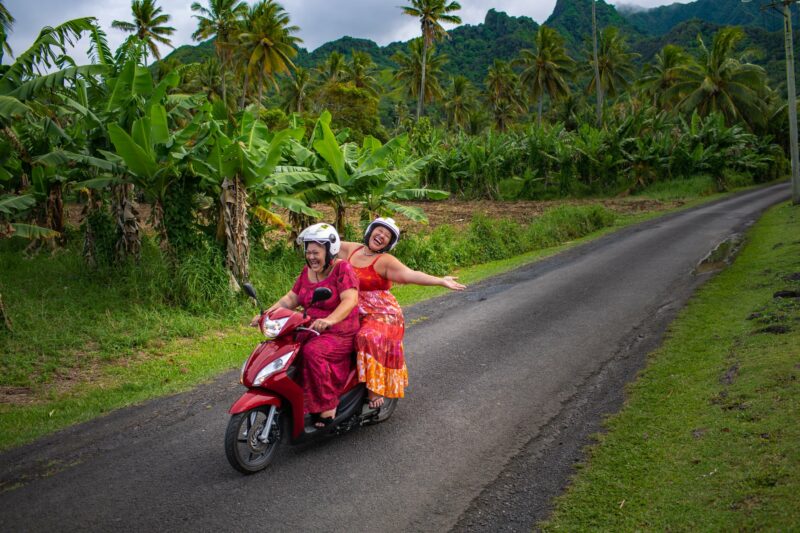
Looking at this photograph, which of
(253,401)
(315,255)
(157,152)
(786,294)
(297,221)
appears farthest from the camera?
(297,221)

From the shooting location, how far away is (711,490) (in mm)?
4004

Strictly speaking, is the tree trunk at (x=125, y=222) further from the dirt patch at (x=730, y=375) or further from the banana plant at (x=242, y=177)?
the dirt patch at (x=730, y=375)

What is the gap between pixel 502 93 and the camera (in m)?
66.2

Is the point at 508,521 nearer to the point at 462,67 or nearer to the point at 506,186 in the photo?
the point at 506,186

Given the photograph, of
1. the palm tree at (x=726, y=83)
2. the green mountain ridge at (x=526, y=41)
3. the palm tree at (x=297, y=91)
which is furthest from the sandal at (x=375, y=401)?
the green mountain ridge at (x=526, y=41)

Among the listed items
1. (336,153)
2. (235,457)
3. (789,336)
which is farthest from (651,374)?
(336,153)

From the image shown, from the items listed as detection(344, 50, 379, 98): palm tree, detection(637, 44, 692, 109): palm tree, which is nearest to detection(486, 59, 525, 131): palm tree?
detection(344, 50, 379, 98): palm tree

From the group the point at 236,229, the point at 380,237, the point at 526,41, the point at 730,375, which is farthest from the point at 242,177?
the point at 526,41

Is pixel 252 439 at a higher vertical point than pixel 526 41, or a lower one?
lower

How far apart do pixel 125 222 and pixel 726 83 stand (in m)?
42.7

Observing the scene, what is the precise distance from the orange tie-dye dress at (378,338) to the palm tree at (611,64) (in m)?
53.5

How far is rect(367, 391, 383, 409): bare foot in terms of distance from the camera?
521cm

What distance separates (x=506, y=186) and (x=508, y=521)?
107 feet

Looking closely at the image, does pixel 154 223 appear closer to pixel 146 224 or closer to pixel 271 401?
pixel 146 224
